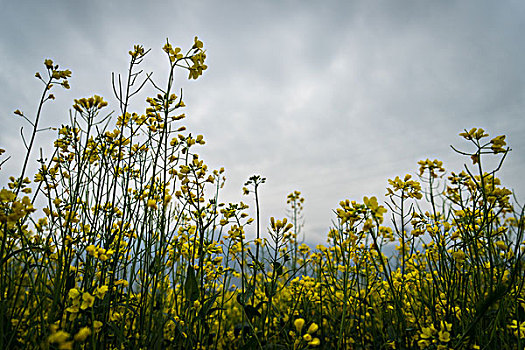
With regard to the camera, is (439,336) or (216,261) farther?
(216,261)

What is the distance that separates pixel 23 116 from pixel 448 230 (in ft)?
9.63

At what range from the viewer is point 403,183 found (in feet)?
6.80

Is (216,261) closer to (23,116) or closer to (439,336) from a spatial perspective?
(439,336)

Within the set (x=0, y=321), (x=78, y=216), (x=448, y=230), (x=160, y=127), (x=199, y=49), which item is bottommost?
(x=0, y=321)

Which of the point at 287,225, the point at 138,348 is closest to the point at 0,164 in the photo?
the point at 138,348

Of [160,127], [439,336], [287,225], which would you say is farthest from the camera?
[160,127]

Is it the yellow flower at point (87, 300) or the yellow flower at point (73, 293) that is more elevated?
the yellow flower at point (73, 293)

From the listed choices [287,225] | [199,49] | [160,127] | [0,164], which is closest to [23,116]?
[0,164]

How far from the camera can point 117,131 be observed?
2293mm

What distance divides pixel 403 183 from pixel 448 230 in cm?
43

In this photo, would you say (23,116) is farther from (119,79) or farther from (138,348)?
(138,348)

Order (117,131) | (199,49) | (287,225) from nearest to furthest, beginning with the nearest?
(199,49), (287,225), (117,131)

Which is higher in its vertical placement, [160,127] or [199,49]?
[199,49]

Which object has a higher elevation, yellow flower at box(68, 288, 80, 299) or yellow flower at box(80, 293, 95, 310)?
yellow flower at box(68, 288, 80, 299)
